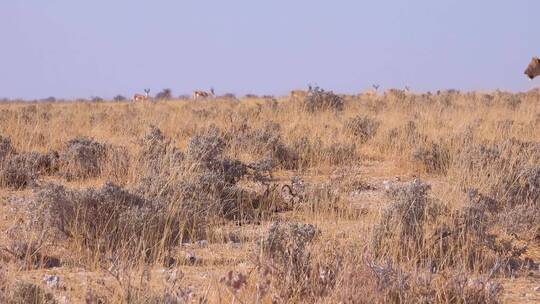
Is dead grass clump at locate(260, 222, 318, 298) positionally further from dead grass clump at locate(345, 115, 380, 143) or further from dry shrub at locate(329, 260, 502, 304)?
dead grass clump at locate(345, 115, 380, 143)

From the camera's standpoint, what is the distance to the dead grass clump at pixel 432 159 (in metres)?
10.2

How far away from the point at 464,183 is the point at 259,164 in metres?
2.39

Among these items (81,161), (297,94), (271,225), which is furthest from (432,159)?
(297,94)

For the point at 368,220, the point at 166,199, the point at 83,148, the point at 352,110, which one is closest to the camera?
the point at 368,220

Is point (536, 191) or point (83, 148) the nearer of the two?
point (536, 191)

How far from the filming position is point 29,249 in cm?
523

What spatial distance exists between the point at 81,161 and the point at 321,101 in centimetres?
1160

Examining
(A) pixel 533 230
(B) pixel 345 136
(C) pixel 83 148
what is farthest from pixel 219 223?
(B) pixel 345 136

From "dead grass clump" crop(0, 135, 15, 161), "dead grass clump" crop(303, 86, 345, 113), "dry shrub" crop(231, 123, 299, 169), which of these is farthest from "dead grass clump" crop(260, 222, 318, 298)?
"dead grass clump" crop(303, 86, 345, 113)

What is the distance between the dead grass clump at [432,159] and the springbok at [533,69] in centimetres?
605

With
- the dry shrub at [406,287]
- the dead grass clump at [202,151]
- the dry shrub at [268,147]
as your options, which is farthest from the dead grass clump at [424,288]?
the dry shrub at [268,147]

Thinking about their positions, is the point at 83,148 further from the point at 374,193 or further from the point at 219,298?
the point at 219,298

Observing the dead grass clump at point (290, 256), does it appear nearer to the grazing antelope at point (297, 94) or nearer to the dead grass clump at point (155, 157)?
the dead grass clump at point (155, 157)

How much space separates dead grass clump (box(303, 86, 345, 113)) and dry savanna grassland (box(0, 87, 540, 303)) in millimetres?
8398
